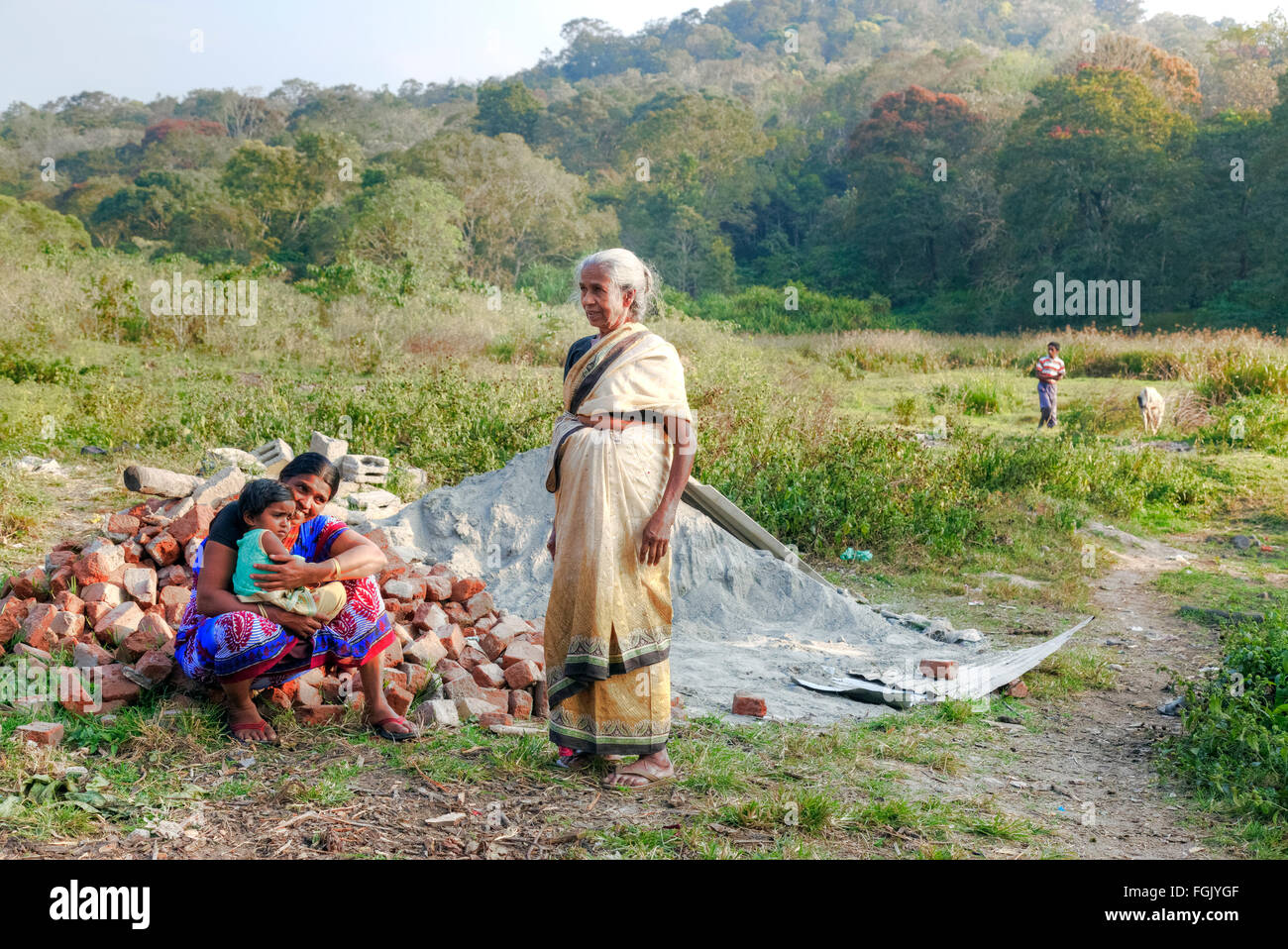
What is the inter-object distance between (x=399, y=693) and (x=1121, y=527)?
6037 mm

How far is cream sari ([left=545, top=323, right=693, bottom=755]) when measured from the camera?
→ 300 cm

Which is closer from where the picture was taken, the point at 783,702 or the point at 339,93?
the point at 783,702

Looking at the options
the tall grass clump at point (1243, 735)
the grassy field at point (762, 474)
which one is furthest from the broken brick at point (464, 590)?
the tall grass clump at point (1243, 735)

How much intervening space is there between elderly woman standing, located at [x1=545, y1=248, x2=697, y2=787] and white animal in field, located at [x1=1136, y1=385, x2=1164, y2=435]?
31.0 ft

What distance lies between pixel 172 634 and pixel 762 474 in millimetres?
4287

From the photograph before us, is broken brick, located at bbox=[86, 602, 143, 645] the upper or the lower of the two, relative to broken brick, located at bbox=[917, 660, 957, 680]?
upper

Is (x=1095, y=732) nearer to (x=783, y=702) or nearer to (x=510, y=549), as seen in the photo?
(x=783, y=702)

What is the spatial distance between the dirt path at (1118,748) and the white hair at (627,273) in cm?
191

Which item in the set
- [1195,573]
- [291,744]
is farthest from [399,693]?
[1195,573]

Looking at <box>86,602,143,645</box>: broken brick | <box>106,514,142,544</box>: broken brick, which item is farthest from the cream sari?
<box>106,514,142,544</box>: broken brick

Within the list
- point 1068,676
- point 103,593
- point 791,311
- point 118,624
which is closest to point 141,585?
point 103,593

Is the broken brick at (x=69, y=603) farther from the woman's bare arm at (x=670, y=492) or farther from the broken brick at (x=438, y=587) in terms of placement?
the woman's bare arm at (x=670, y=492)

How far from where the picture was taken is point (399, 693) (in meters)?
3.52

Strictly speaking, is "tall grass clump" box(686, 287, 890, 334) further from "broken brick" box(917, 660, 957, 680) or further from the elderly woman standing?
the elderly woman standing
